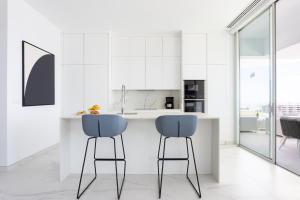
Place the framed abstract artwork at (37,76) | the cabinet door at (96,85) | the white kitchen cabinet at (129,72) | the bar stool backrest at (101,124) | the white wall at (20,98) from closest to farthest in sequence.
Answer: the bar stool backrest at (101,124), the white wall at (20,98), the framed abstract artwork at (37,76), the cabinet door at (96,85), the white kitchen cabinet at (129,72)

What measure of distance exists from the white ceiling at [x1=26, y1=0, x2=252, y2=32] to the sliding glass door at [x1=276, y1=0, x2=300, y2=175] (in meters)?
0.75

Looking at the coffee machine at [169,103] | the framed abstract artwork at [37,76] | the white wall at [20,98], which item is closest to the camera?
the white wall at [20,98]

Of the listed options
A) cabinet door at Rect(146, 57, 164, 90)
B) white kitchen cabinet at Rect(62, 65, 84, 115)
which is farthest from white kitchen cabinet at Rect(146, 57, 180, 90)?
white kitchen cabinet at Rect(62, 65, 84, 115)

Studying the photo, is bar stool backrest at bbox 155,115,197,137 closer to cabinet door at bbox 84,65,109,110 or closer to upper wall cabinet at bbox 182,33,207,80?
upper wall cabinet at bbox 182,33,207,80

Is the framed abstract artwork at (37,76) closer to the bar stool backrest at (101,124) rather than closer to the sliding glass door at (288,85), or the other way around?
the bar stool backrest at (101,124)

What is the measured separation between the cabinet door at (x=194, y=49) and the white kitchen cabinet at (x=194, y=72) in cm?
10

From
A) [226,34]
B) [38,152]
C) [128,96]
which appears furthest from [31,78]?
[226,34]

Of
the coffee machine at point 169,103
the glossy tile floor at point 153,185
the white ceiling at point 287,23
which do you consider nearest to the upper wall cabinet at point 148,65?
the coffee machine at point 169,103

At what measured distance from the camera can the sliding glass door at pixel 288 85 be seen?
3.00m

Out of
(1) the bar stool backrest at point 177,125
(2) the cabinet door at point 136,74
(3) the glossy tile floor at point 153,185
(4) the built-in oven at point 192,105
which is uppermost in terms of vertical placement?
(2) the cabinet door at point 136,74

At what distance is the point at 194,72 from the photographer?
4.81 m

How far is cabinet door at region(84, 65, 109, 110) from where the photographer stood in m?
4.78

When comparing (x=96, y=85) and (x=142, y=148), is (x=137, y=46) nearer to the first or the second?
(x=96, y=85)

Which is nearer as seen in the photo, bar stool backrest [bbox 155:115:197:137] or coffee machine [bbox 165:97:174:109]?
bar stool backrest [bbox 155:115:197:137]
